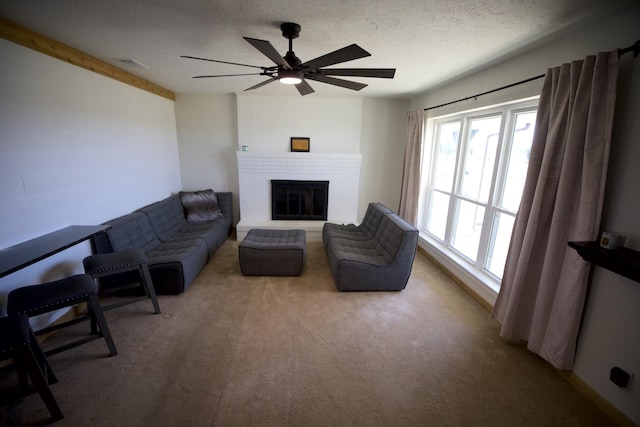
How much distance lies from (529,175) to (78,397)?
136 inches

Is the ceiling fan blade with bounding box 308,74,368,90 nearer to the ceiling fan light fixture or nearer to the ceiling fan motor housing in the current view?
the ceiling fan light fixture

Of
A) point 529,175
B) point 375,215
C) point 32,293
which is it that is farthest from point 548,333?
point 32,293

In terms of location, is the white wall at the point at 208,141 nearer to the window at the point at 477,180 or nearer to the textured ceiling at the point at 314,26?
A: the textured ceiling at the point at 314,26

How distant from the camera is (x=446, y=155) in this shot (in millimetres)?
4012

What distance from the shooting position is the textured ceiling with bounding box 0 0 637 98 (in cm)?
162

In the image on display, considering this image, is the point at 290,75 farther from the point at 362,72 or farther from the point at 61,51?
the point at 61,51

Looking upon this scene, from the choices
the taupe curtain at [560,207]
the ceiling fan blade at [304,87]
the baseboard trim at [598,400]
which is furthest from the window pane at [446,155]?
the baseboard trim at [598,400]

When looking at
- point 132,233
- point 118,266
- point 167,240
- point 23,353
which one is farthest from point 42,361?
point 167,240

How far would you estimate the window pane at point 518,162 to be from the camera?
2.51m

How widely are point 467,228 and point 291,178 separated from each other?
9.24ft

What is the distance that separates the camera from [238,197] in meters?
4.86

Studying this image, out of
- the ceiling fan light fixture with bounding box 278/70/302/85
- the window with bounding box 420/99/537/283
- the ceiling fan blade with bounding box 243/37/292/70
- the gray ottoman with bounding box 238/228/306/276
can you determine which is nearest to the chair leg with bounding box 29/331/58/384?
the gray ottoman with bounding box 238/228/306/276

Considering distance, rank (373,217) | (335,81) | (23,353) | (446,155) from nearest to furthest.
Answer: (23,353), (335,81), (373,217), (446,155)

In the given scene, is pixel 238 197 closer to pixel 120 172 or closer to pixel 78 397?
pixel 120 172
